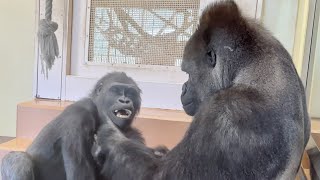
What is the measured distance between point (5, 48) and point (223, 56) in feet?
7.80

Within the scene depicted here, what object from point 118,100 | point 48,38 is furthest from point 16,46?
point 118,100

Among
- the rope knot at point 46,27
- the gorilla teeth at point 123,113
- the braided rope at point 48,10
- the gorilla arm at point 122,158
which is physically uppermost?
the braided rope at point 48,10

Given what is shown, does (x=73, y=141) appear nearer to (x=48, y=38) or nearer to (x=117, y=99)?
(x=117, y=99)

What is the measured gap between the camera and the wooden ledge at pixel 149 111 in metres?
1.26

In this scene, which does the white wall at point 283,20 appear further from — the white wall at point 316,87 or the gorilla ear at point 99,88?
the gorilla ear at point 99,88

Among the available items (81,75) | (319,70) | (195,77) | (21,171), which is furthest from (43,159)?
(319,70)

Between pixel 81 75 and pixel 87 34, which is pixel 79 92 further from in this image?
pixel 87 34

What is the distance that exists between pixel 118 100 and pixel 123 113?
0.12 ft

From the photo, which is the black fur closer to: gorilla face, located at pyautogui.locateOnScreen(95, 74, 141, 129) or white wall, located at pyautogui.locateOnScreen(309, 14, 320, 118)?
gorilla face, located at pyautogui.locateOnScreen(95, 74, 141, 129)

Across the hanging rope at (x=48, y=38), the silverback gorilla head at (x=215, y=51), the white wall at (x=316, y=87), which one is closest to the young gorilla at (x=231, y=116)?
the silverback gorilla head at (x=215, y=51)

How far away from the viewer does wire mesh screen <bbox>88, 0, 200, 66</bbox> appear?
1.40m

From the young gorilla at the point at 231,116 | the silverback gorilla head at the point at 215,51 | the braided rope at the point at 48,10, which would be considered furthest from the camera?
the braided rope at the point at 48,10

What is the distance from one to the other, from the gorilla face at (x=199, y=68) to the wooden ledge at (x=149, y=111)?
11.4 inches

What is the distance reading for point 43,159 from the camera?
3.13 ft
